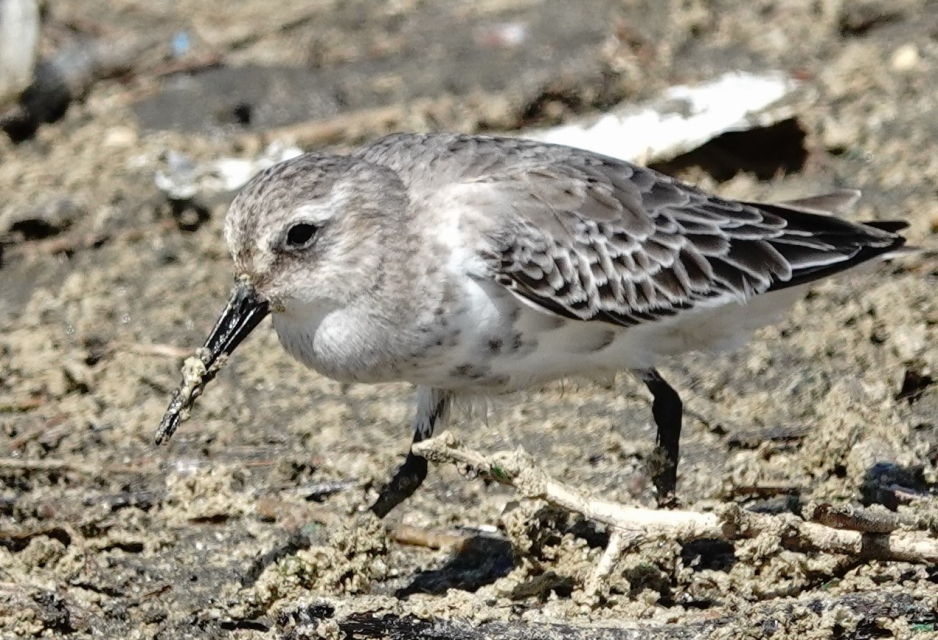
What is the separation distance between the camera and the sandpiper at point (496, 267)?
5238 millimetres

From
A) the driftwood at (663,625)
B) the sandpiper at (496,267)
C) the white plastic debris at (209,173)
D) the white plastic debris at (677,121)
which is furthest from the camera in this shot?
the white plastic debris at (209,173)

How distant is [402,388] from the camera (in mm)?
7082

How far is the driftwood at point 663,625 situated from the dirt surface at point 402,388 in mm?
11

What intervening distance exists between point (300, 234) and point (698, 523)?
1662 mm

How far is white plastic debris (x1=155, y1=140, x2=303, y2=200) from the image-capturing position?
8562 millimetres

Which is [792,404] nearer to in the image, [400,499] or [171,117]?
[400,499]

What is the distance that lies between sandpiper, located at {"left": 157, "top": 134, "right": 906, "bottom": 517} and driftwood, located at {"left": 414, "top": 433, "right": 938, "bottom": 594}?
50cm

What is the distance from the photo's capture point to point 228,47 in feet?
34.6

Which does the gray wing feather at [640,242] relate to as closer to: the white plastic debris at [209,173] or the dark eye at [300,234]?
the dark eye at [300,234]

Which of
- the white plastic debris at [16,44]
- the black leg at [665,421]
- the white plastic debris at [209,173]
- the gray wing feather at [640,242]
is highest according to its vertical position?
the white plastic debris at [16,44]

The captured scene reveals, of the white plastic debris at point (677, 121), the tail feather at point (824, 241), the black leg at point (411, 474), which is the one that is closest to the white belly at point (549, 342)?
the tail feather at point (824, 241)

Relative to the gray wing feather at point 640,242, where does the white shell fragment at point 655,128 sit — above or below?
above

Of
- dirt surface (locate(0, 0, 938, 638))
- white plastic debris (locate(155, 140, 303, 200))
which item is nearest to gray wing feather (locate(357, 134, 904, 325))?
dirt surface (locate(0, 0, 938, 638))

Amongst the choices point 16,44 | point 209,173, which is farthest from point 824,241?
point 16,44
